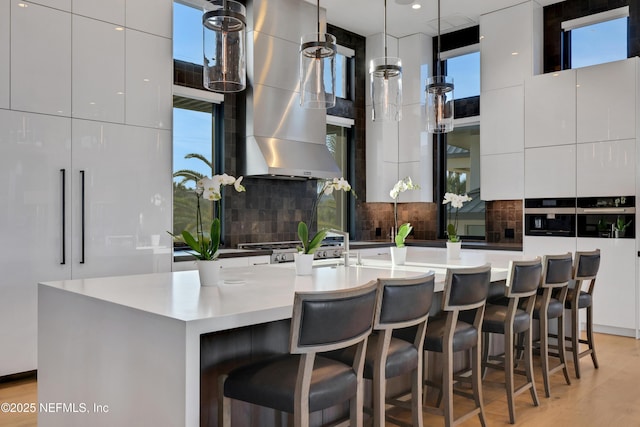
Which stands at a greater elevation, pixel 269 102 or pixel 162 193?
pixel 269 102

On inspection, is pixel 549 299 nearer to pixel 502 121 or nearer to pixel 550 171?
pixel 550 171

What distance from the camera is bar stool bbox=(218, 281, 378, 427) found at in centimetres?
173

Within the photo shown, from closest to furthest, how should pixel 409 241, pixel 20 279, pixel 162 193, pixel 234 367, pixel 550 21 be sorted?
pixel 234 367, pixel 20 279, pixel 162 193, pixel 550 21, pixel 409 241

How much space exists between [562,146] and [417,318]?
3.90 meters

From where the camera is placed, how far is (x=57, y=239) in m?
3.71

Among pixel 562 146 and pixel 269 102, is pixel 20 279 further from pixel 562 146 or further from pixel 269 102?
pixel 562 146

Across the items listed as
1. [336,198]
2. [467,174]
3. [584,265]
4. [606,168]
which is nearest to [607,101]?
[606,168]

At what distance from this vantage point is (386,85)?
348 centimetres

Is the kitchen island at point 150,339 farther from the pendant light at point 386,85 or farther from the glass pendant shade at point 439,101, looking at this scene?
the glass pendant shade at point 439,101

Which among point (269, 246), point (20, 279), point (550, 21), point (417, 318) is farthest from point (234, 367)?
point (550, 21)

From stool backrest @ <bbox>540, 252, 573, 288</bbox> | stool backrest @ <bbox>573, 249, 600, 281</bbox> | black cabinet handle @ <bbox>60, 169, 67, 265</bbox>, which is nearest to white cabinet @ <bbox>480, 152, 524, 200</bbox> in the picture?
stool backrest @ <bbox>573, 249, 600, 281</bbox>

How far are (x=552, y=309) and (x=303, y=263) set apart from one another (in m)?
1.90

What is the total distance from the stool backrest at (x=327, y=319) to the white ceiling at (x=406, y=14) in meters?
4.71

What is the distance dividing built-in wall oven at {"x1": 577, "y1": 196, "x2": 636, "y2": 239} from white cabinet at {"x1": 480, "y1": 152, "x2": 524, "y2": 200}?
0.73m
